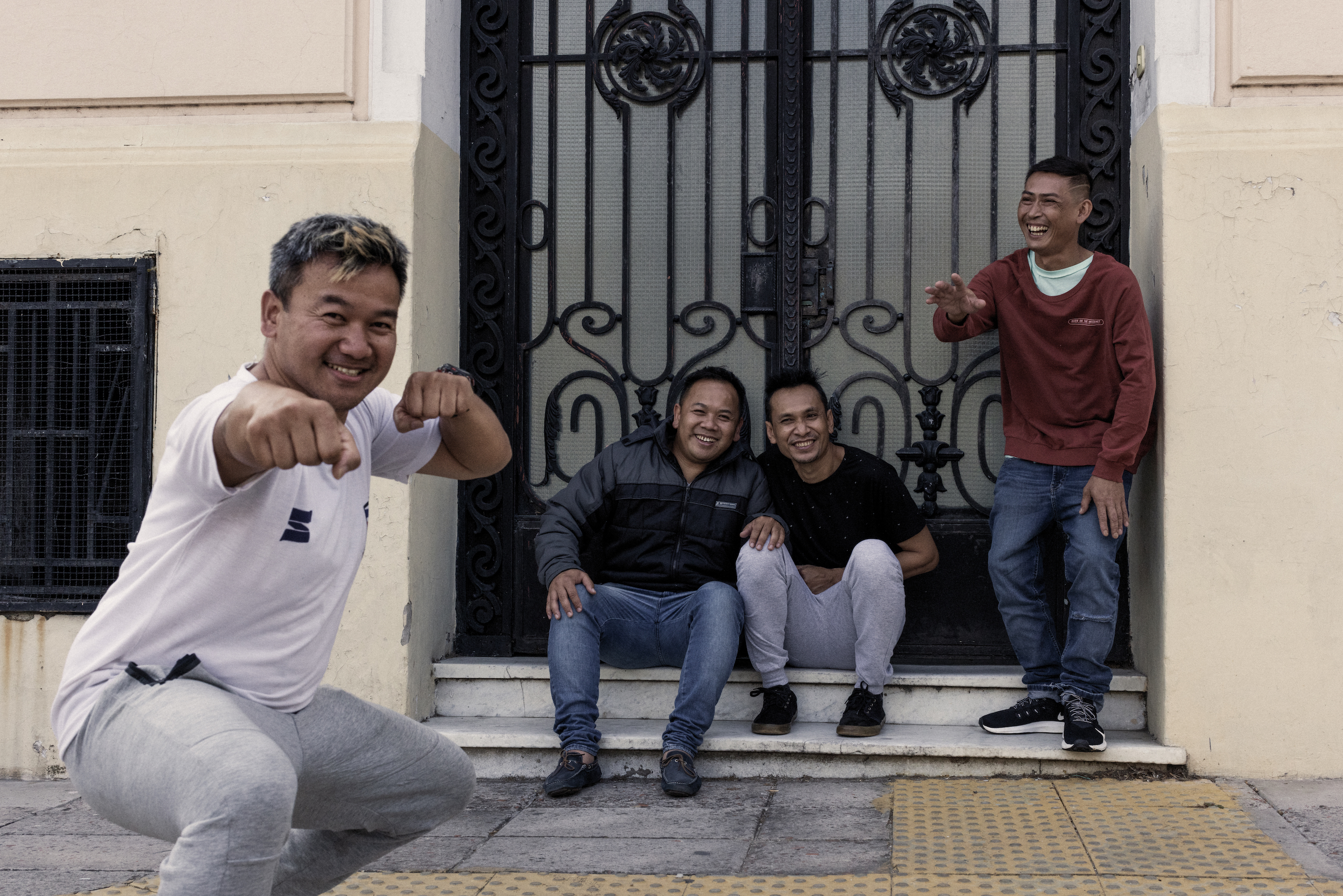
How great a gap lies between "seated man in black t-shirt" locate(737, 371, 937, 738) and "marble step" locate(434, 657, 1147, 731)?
9 centimetres

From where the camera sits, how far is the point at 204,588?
2.13 metres

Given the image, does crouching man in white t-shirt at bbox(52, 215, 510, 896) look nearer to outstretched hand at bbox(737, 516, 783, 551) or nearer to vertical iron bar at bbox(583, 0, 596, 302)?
outstretched hand at bbox(737, 516, 783, 551)

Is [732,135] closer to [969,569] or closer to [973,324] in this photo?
[973,324]

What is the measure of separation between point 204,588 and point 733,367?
327 centimetres

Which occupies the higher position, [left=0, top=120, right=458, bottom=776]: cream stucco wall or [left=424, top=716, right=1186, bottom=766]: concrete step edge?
[left=0, top=120, right=458, bottom=776]: cream stucco wall

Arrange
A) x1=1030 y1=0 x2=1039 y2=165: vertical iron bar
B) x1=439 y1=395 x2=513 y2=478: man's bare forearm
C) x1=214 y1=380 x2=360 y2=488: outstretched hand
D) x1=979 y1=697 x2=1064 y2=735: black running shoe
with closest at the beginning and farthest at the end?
1. x1=214 y1=380 x2=360 y2=488: outstretched hand
2. x1=439 y1=395 x2=513 y2=478: man's bare forearm
3. x1=979 y1=697 x2=1064 y2=735: black running shoe
4. x1=1030 y1=0 x2=1039 y2=165: vertical iron bar

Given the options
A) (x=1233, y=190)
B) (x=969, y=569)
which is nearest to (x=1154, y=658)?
(x=969, y=569)

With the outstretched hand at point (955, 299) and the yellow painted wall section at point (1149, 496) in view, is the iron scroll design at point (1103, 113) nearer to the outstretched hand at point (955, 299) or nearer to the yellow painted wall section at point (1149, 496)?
the yellow painted wall section at point (1149, 496)

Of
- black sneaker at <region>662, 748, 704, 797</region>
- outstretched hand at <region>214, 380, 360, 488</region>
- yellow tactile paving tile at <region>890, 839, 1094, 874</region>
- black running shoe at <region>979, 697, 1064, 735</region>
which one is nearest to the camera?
outstretched hand at <region>214, 380, 360, 488</region>

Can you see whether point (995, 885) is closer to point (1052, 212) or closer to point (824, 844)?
point (824, 844)

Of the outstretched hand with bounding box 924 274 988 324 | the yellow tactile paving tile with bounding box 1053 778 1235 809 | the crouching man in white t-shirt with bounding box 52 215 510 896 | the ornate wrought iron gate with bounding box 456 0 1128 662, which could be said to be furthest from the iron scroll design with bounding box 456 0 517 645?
the crouching man in white t-shirt with bounding box 52 215 510 896

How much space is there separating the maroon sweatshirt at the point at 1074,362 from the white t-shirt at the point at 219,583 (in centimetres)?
288

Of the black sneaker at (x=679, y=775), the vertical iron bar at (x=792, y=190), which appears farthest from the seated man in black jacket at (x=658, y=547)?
the vertical iron bar at (x=792, y=190)

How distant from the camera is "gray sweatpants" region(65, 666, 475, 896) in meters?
1.95
